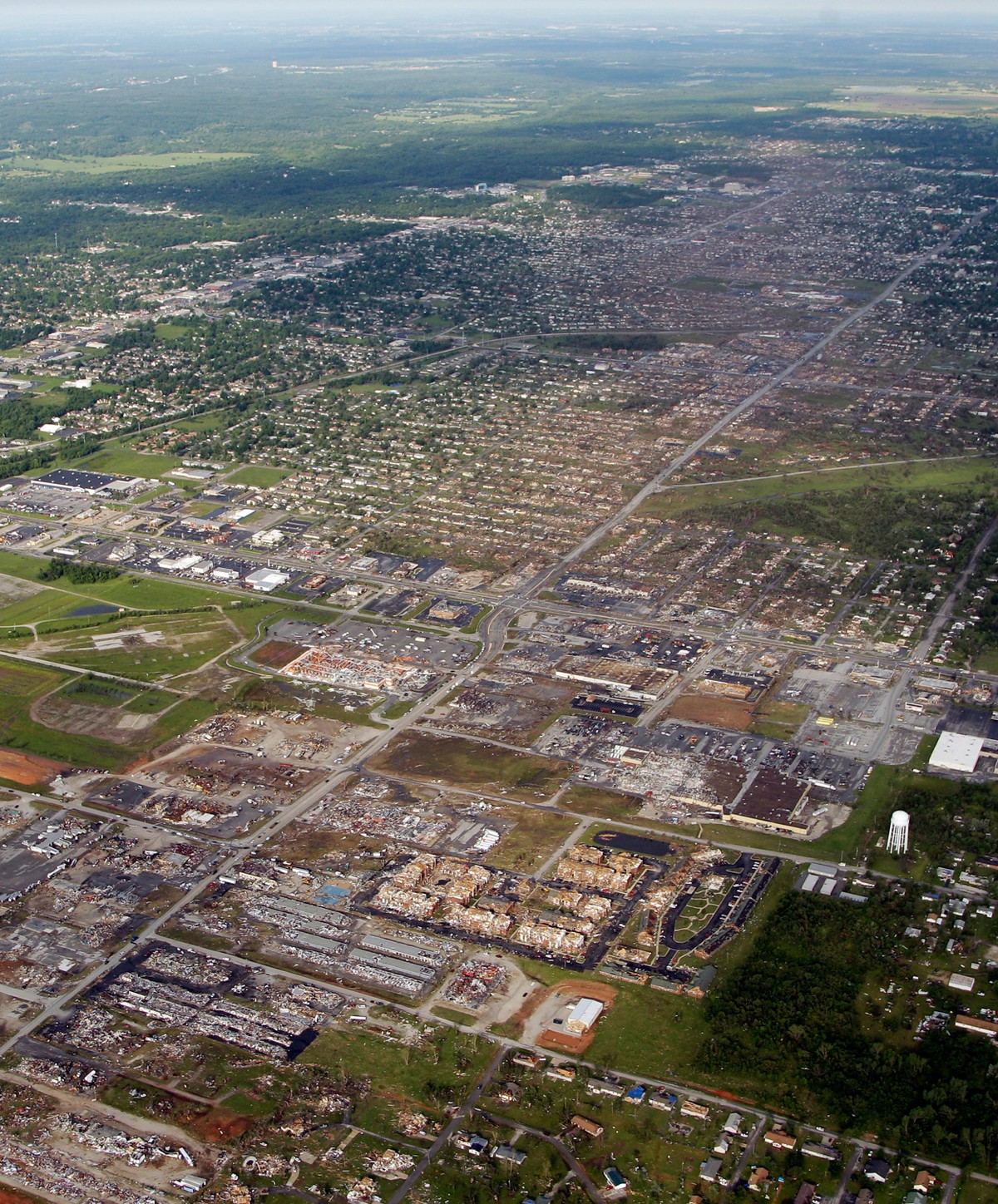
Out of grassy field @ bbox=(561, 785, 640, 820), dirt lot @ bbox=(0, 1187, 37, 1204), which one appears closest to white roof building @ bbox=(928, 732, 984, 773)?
grassy field @ bbox=(561, 785, 640, 820)

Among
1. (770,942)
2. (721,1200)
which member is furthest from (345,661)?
(721,1200)

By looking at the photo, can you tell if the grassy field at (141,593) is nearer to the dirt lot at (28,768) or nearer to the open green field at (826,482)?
the dirt lot at (28,768)

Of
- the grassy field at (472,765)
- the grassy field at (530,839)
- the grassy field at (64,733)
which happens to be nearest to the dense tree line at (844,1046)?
the grassy field at (530,839)

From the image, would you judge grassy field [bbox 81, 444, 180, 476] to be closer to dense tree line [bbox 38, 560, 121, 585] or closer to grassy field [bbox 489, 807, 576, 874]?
dense tree line [bbox 38, 560, 121, 585]

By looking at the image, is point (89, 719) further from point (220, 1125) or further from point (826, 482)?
point (826, 482)

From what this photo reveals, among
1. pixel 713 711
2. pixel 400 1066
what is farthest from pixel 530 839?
pixel 713 711

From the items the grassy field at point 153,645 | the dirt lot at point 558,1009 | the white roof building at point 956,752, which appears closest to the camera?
the dirt lot at point 558,1009
